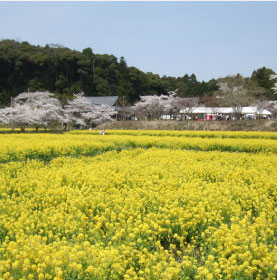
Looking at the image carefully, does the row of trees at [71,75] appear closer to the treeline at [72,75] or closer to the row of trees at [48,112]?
the treeline at [72,75]

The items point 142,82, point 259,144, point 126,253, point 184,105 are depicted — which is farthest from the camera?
point 142,82

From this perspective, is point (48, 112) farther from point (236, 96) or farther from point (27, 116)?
point (236, 96)

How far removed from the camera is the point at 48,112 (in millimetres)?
33406

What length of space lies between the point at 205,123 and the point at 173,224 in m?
31.2

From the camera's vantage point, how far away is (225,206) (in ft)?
15.9

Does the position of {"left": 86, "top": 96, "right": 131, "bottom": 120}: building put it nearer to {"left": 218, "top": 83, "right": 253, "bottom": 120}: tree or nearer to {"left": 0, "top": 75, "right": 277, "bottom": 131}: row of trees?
{"left": 0, "top": 75, "right": 277, "bottom": 131}: row of trees

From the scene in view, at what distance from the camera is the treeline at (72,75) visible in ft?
184

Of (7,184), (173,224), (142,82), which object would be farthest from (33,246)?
(142,82)

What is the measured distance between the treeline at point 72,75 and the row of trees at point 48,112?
13.9 meters

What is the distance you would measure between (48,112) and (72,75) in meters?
29.9

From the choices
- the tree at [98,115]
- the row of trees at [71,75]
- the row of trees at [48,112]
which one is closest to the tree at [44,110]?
the row of trees at [48,112]

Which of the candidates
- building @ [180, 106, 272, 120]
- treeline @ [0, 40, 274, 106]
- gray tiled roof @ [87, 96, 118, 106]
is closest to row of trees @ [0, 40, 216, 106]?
treeline @ [0, 40, 274, 106]

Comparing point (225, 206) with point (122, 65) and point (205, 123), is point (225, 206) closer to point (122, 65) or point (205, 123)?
point (205, 123)

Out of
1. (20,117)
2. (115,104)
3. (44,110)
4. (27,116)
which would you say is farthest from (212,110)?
(20,117)
